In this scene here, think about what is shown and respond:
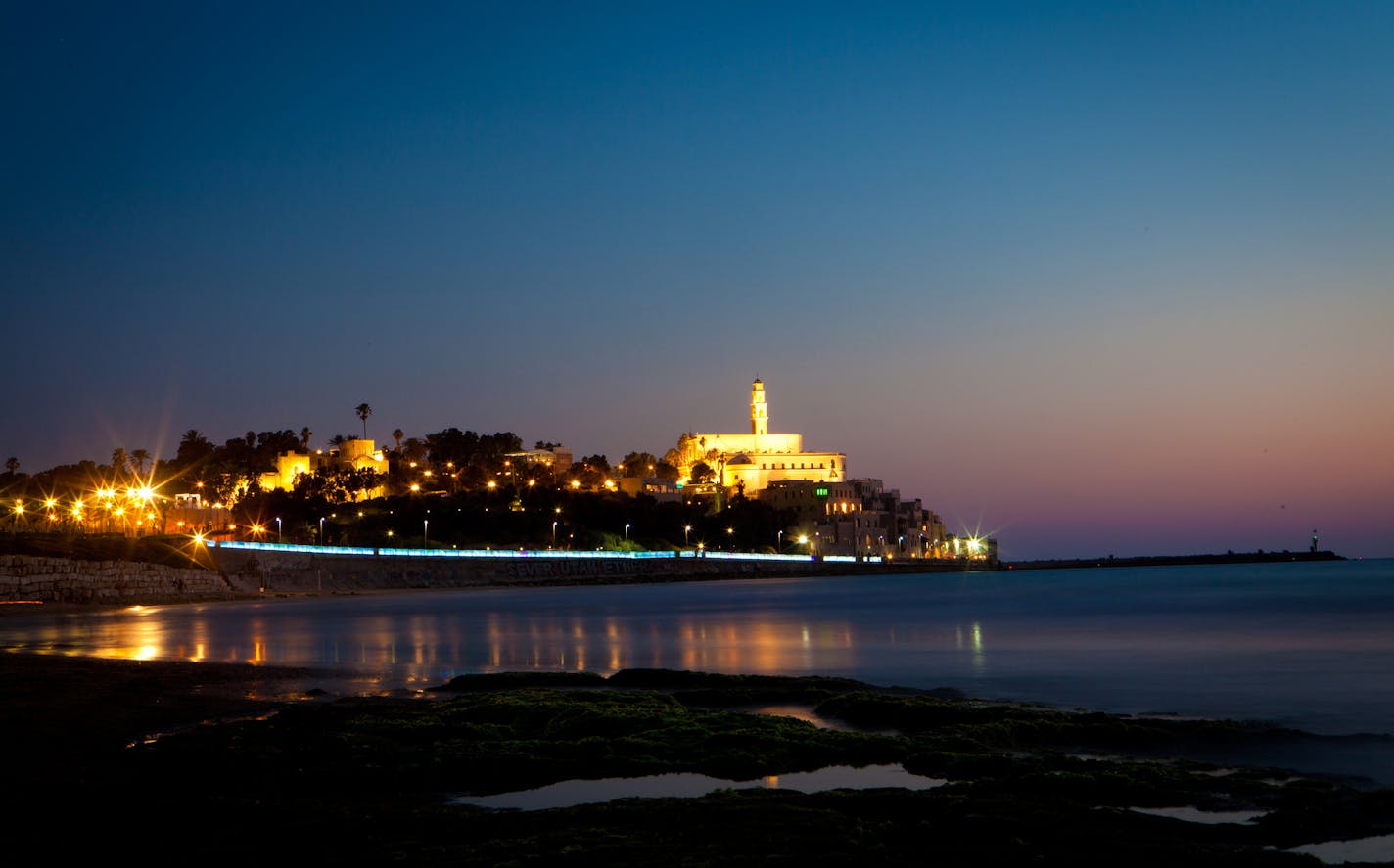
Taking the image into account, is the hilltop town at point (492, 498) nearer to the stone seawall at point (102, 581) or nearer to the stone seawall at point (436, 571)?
the stone seawall at point (436, 571)

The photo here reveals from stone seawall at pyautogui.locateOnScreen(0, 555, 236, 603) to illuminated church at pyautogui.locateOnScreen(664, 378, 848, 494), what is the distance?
378 ft

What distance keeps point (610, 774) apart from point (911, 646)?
26.4 meters

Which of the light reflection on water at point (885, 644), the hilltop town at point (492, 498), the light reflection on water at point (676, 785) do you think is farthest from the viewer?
the hilltop town at point (492, 498)

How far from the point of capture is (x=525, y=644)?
128 ft

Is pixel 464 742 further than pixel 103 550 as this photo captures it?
No

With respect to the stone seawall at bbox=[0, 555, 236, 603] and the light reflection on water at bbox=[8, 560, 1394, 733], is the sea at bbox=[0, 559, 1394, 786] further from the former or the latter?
the stone seawall at bbox=[0, 555, 236, 603]

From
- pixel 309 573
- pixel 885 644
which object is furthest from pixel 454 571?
pixel 885 644

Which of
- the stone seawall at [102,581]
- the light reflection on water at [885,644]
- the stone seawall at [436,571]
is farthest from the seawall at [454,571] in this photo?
the light reflection on water at [885,644]

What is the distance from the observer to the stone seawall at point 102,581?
58.6 m

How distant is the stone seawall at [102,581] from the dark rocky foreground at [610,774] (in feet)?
141

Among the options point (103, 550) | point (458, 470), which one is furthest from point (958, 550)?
point (103, 550)

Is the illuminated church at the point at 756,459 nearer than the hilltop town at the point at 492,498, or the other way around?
the hilltop town at the point at 492,498

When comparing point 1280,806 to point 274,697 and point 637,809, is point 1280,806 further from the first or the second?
point 274,697

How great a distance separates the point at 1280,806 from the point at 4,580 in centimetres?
5863
